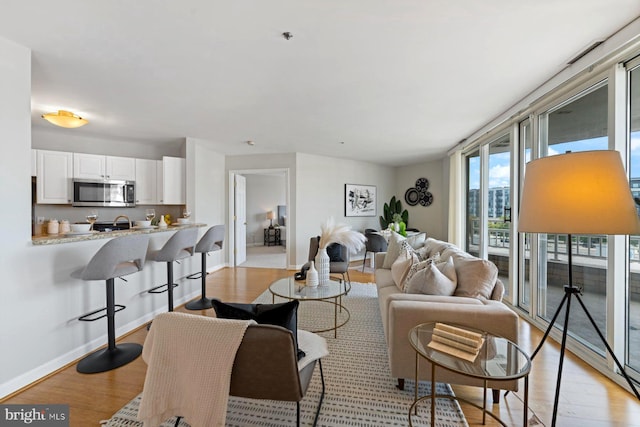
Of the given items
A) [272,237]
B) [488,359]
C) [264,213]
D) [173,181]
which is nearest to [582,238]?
[488,359]

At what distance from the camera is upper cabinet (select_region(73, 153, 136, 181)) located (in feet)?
12.5

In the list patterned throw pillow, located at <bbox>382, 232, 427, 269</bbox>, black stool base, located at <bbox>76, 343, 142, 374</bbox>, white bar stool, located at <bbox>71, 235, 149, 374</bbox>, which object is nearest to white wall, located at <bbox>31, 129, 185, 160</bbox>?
white bar stool, located at <bbox>71, 235, 149, 374</bbox>

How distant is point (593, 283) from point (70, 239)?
4350 mm

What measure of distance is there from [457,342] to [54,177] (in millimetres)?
5078

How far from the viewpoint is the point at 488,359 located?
4.43ft

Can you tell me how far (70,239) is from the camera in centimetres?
208

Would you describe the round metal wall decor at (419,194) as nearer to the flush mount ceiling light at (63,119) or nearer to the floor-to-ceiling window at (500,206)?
the floor-to-ceiling window at (500,206)

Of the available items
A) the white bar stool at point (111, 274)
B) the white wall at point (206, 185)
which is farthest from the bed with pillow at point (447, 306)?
the white wall at point (206, 185)

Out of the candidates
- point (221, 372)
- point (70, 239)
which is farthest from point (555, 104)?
point (70, 239)

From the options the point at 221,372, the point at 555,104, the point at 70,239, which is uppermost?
the point at 555,104

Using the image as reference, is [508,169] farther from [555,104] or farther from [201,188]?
[201,188]

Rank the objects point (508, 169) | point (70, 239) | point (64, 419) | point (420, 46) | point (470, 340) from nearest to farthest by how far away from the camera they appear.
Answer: point (470, 340), point (64, 419), point (420, 46), point (70, 239), point (508, 169)

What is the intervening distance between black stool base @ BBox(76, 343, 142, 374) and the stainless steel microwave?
2498 millimetres

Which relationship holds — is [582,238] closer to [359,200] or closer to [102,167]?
[359,200]
